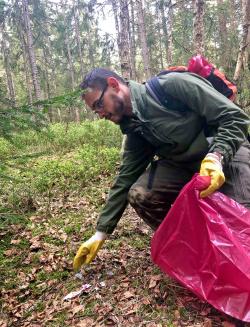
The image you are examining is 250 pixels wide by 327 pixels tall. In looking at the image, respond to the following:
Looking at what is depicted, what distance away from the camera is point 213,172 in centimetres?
223

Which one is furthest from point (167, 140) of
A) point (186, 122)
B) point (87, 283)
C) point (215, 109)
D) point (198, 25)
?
point (198, 25)

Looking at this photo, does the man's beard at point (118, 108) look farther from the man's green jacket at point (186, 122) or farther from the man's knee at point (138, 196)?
the man's knee at point (138, 196)

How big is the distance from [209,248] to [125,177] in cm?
116

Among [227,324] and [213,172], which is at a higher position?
[213,172]

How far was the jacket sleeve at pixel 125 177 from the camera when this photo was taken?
3125mm

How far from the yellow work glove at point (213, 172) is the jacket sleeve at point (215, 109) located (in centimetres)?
9

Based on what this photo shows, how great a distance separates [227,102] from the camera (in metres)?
2.48

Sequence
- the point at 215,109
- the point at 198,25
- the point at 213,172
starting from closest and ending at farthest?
the point at 213,172 → the point at 215,109 → the point at 198,25

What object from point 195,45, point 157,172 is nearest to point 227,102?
point 157,172

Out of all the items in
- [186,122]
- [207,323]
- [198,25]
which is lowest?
[207,323]

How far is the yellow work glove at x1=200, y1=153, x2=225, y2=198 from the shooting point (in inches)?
87.4

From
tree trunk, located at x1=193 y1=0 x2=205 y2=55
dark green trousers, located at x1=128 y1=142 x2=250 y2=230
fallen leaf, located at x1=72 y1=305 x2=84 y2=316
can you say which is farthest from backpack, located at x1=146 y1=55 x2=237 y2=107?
tree trunk, located at x1=193 y1=0 x2=205 y2=55

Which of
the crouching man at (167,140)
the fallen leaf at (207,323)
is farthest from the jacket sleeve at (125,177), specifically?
the fallen leaf at (207,323)

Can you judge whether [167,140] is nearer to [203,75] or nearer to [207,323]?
[203,75]
